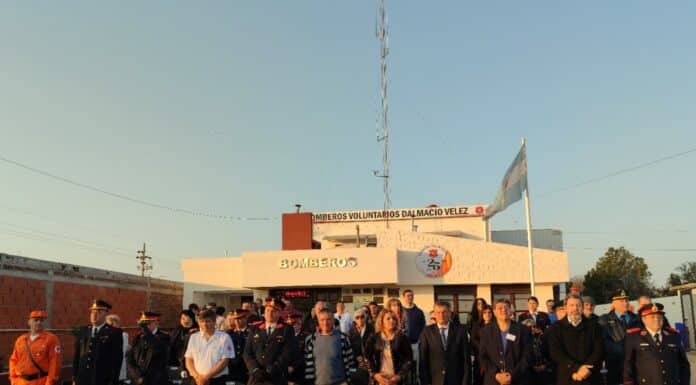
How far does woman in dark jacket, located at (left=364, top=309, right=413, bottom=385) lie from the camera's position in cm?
661

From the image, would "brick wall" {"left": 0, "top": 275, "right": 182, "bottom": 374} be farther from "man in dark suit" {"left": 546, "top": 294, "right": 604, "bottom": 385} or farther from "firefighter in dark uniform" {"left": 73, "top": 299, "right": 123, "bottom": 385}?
"man in dark suit" {"left": 546, "top": 294, "right": 604, "bottom": 385}

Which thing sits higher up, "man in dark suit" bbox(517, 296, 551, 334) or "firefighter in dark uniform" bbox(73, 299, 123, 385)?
"man in dark suit" bbox(517, 296, 551, 334)

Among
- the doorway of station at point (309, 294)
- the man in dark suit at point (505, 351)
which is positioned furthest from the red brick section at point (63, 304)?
the man in dark suit at point (505, 351)

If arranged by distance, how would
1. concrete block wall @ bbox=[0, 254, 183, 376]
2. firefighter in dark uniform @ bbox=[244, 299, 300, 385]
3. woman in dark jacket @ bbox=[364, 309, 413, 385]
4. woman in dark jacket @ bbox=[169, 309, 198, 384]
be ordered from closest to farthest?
woman in dark jacket @ bbox=[364, 309, 413, 385]
firefighter in dark uniform @ bbox=[244, 299, 300, 385]
woman in dark jacket @ bbox=[169, 309, 198, 384]
concrete block wall @ bbox=[0, 254, 183, 376]

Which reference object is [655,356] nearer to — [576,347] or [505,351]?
[576,347]

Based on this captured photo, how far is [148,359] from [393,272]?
18.4m

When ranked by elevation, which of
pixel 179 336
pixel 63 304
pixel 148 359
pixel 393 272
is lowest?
pixel 148 359

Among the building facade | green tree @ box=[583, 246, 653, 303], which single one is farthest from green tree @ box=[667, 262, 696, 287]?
the building facade

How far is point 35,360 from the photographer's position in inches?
275

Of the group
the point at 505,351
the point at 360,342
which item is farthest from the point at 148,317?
the point at 505,351

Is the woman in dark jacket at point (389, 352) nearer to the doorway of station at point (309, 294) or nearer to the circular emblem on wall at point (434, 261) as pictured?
the circular emblem on wall at point (434, 261)

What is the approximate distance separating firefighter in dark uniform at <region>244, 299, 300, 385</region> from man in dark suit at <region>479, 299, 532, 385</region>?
7.58 feet

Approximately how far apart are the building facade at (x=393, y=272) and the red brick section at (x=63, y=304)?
3.11 meters

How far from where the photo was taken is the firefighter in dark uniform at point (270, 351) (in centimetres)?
717
